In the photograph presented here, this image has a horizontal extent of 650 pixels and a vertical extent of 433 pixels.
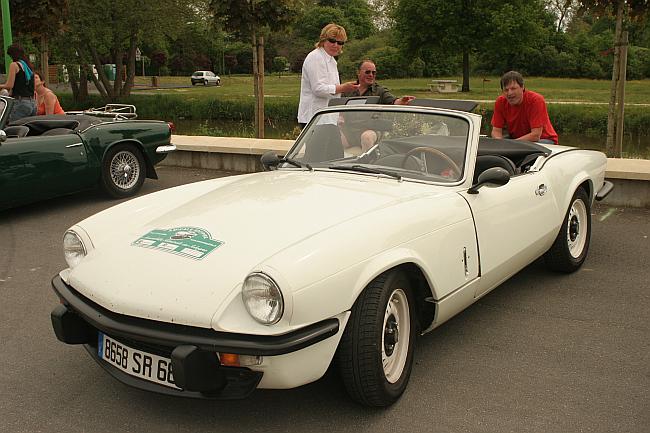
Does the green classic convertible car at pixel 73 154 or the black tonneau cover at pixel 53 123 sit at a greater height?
the black tonneau cover at pixel 53 123

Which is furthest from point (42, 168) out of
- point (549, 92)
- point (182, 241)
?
point (549, 92)

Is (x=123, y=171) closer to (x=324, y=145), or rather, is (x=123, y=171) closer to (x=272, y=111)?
(x=324, y=145)

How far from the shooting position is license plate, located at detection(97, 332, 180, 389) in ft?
9.73

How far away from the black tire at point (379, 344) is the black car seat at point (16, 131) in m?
5.56

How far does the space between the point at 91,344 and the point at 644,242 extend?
199 inches

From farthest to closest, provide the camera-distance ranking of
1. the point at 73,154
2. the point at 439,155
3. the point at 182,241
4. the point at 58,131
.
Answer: the point at 58,131 → the point at 73,154 → the point at 439,155 → the point at 182,241

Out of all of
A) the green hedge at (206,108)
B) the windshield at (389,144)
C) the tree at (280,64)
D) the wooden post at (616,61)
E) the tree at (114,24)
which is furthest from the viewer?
the tree at (280,64)

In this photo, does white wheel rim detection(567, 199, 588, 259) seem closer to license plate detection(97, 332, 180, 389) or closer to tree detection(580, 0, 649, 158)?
license plate detection(97, 332, 180, 389)

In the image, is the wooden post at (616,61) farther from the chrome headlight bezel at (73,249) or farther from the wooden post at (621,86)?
the chrome headlight bezel at (73,249)

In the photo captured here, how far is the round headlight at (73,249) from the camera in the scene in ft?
12.1

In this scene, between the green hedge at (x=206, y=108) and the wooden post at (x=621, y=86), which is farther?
the green hedge at (x=206, y=108)

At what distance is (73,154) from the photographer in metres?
7.68

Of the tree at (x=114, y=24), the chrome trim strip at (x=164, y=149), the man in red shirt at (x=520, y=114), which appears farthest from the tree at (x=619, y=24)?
the tree at (x=114, y=24)

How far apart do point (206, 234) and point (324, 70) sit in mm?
4319
